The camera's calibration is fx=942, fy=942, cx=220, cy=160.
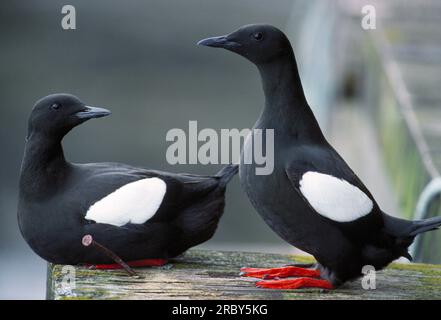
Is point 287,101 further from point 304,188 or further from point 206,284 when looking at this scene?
point 206,284

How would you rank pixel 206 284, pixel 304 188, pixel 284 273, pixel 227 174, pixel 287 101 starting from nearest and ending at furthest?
1. pixel 304 188
2. pixel 287 101
3. pixel 206 284
4. pixel 284 273
5. pixel 227 174

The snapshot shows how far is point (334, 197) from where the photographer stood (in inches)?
168

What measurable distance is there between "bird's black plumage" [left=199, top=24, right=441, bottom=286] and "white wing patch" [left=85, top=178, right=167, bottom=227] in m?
0.46

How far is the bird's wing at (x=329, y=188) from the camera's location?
4.26 meters

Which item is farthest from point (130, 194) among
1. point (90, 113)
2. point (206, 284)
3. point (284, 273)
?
point (284, 273)

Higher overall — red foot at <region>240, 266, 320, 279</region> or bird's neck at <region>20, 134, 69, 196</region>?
bird's neck at <region>20, 134, 69, 196</region>

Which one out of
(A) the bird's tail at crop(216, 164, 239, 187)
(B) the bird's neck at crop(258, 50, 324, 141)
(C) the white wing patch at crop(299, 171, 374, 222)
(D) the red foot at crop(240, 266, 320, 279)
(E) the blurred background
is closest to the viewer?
(C) the white wing patch at crop(299, 171, 374, 222)

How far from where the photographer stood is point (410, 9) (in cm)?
1256

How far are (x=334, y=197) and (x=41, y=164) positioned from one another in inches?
54.5

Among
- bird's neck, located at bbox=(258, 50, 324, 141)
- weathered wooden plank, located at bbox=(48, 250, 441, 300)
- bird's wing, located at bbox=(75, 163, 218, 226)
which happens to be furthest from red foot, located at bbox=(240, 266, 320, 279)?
bird's neck, located at bbox=(258, 50, 324, 141)

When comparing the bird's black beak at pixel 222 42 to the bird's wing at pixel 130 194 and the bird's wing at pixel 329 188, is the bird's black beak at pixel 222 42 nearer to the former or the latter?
the bird's wing at pixel 329 188

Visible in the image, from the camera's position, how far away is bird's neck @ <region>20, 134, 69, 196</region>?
4457mm

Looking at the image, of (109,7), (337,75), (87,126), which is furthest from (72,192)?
(109,7)

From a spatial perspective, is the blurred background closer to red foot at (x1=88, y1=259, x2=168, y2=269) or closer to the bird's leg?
red foot at (x1=88, y1=259, x2=168, y2=269)
